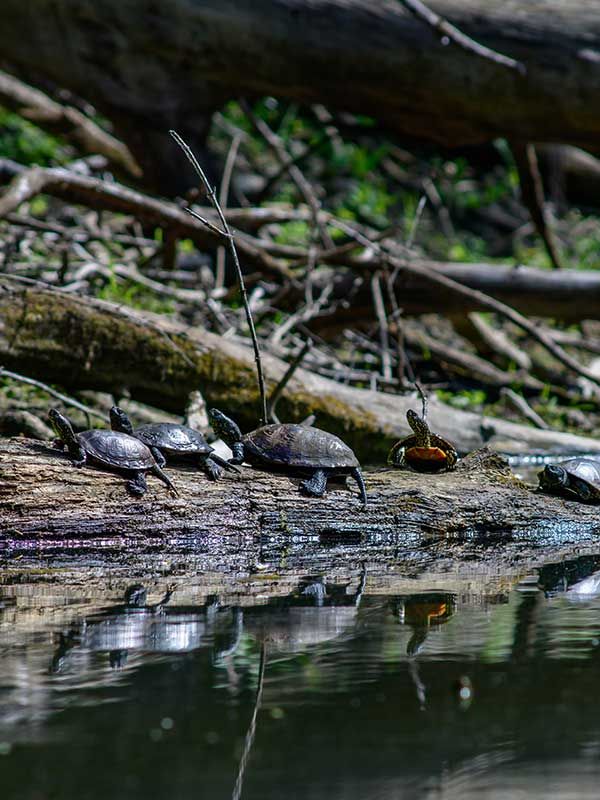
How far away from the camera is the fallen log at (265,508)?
3.96 m

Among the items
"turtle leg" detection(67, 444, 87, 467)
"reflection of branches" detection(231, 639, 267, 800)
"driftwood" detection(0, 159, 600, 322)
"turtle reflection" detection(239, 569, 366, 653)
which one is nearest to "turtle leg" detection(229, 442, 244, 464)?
"turtle leg" detection(67, 444, 87, 467)

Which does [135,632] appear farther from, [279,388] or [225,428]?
[279,388]

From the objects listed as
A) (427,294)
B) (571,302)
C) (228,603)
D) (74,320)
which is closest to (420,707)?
(228,603)

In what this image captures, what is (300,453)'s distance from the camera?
14.2 ft

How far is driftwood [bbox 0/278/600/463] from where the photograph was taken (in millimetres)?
5688

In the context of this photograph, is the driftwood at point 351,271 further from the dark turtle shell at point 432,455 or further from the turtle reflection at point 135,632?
the turtle reflection at point 135,632

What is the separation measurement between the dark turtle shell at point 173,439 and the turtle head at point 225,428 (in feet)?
0.58

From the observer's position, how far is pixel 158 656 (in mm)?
2557

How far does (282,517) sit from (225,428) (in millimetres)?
515

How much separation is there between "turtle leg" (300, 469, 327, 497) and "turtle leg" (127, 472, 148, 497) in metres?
0.66

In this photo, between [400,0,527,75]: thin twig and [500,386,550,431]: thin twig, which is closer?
[400,0,527,75]: thin twig

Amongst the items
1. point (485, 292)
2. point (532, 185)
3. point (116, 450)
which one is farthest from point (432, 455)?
point (532, 185)

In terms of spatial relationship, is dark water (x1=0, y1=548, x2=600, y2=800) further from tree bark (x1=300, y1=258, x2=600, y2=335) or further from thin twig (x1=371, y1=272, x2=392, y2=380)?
tree bark (x1=300, y1=258, x2=600, y2=335)

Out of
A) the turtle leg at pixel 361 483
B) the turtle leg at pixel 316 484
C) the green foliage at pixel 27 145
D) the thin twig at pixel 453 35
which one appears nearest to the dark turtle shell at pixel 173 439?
the turtle leg at pixel 316 484
